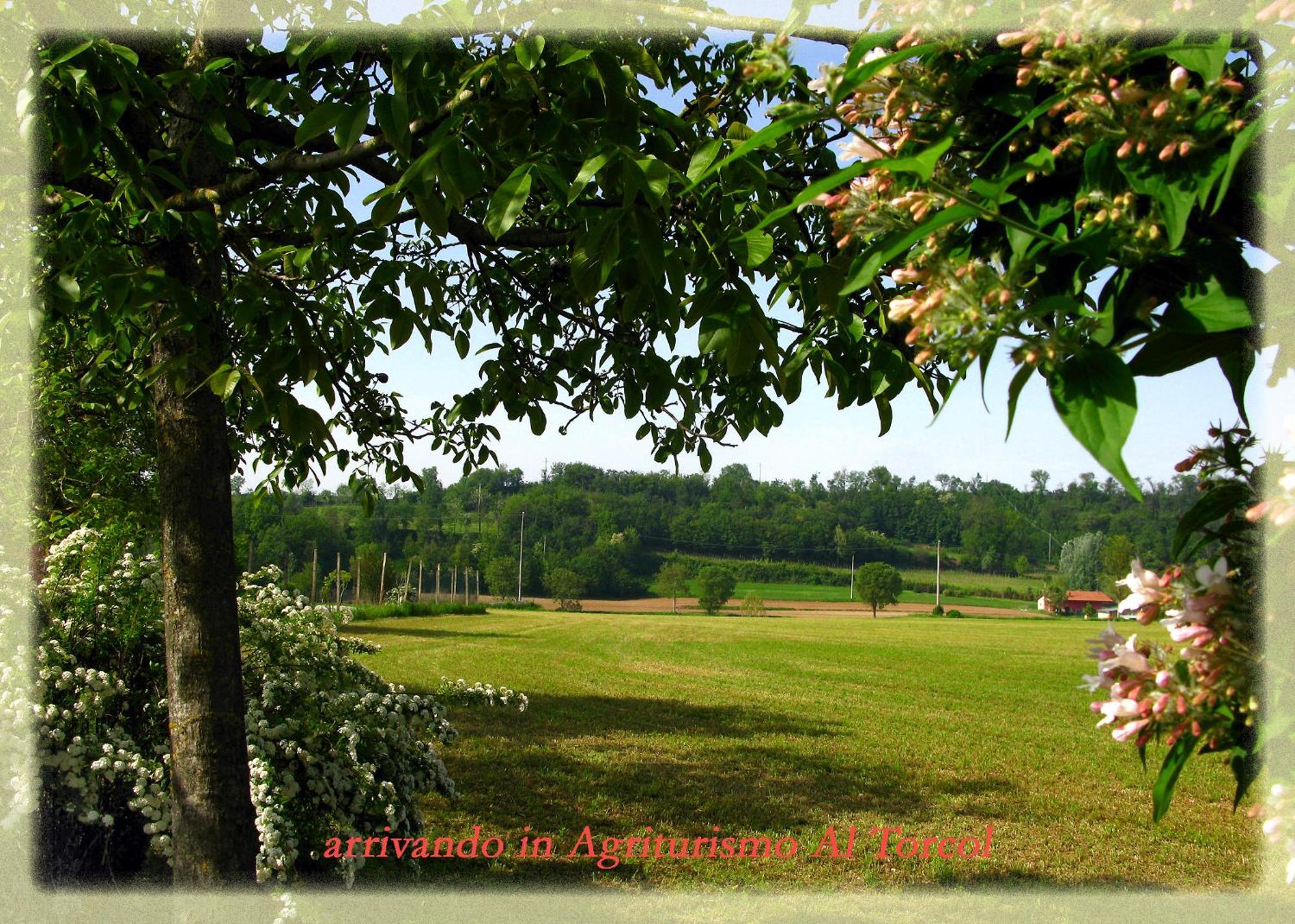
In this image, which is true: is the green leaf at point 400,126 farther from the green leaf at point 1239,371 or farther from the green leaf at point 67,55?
the green leaf at point 1239,371

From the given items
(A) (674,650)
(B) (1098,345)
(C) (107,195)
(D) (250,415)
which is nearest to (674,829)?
(D) (250,415)

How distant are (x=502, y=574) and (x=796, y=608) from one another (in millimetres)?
26364

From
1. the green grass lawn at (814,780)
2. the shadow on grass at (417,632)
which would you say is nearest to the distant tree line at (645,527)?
the shadow on grass at (417,632)

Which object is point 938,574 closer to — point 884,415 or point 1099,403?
point 884,415

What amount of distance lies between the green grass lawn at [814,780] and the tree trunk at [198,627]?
2.35m

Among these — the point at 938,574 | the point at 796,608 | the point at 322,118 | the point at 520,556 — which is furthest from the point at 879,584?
the point at 322,118

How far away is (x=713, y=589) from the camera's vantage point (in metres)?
74.1

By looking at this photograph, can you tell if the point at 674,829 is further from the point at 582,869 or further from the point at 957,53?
the point at 957,53

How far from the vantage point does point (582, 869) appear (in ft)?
18.6

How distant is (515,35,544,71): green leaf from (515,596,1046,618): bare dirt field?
67.8 meters

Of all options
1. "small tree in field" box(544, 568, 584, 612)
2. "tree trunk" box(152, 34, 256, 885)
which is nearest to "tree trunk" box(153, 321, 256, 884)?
"tree trunk" box(152, 34, 256, 885)

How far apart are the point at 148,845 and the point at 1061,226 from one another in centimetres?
546

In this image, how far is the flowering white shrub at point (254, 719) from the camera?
4270 mm

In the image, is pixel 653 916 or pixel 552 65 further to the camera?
pixel 653 916
